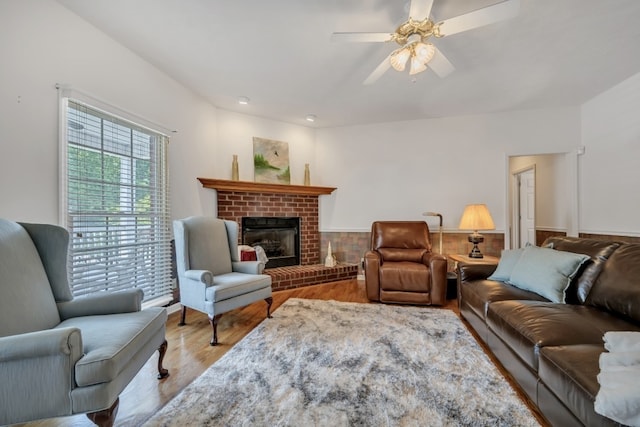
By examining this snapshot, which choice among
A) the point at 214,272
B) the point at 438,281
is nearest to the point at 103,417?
the point at 214,272

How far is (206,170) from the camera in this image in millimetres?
3531

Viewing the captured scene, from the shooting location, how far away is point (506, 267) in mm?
2361

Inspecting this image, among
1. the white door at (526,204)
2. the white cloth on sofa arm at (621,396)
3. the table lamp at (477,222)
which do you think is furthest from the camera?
the white door at (526,204)

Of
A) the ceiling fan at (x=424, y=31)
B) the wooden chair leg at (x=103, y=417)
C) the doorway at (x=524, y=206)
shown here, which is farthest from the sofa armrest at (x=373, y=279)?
the doorway at (x=524, y=206)

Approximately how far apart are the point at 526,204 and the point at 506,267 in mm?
3304

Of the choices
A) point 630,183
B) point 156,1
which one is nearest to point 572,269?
point 630,183

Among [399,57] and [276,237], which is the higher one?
[399,57]

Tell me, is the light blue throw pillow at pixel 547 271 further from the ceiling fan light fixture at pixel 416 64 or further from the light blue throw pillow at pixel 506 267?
the ceiling fan light fixture at pixel 416 64

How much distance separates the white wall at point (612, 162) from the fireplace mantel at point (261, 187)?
336cm

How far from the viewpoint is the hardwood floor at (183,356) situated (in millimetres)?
1391

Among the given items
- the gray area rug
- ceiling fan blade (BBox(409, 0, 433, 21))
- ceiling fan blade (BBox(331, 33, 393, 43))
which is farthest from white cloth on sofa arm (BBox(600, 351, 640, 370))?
ceiling fan blade (BBox(331, 33, 393, 43))

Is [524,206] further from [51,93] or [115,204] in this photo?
[51,93]

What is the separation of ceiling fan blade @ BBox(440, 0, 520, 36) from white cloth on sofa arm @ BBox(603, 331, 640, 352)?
1.65 metres

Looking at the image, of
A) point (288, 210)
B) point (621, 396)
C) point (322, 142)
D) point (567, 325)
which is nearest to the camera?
point (621, 396)
